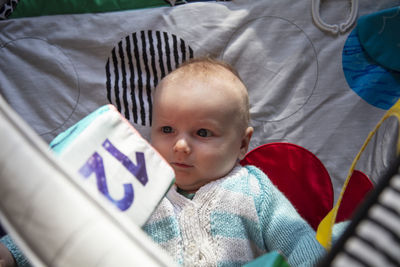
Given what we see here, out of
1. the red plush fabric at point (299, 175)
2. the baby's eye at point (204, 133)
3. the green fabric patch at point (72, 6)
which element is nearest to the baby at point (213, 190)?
the baby's eye at point (204, 133)

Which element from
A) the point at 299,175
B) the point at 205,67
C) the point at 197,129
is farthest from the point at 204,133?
the point at 299,175

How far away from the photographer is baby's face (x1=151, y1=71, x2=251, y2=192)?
0.65 meters

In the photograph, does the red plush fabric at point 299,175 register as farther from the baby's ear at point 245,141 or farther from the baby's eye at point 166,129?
the baby's eye at point 166,129

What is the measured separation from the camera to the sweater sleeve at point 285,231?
57cm

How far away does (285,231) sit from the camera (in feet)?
2.05

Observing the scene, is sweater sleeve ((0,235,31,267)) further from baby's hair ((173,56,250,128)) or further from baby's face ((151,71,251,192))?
baby's hair ((173,56,250,128))

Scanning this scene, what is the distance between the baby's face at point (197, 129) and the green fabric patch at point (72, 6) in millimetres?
285

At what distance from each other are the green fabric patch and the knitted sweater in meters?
0.46

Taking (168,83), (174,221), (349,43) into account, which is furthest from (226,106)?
(349,43)

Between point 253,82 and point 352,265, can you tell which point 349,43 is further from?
point 352,265

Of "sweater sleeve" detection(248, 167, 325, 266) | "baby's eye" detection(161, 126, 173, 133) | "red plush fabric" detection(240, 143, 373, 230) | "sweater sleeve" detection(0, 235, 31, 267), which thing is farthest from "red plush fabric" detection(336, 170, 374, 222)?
"sweater sleeve" detection(0, 235, 31, 267)

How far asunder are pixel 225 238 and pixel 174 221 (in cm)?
9

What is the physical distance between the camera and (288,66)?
852 mm

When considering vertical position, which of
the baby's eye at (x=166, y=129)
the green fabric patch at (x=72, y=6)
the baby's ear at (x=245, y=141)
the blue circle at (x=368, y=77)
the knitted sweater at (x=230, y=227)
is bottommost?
the knitted sweater at (x=230, y=227)
